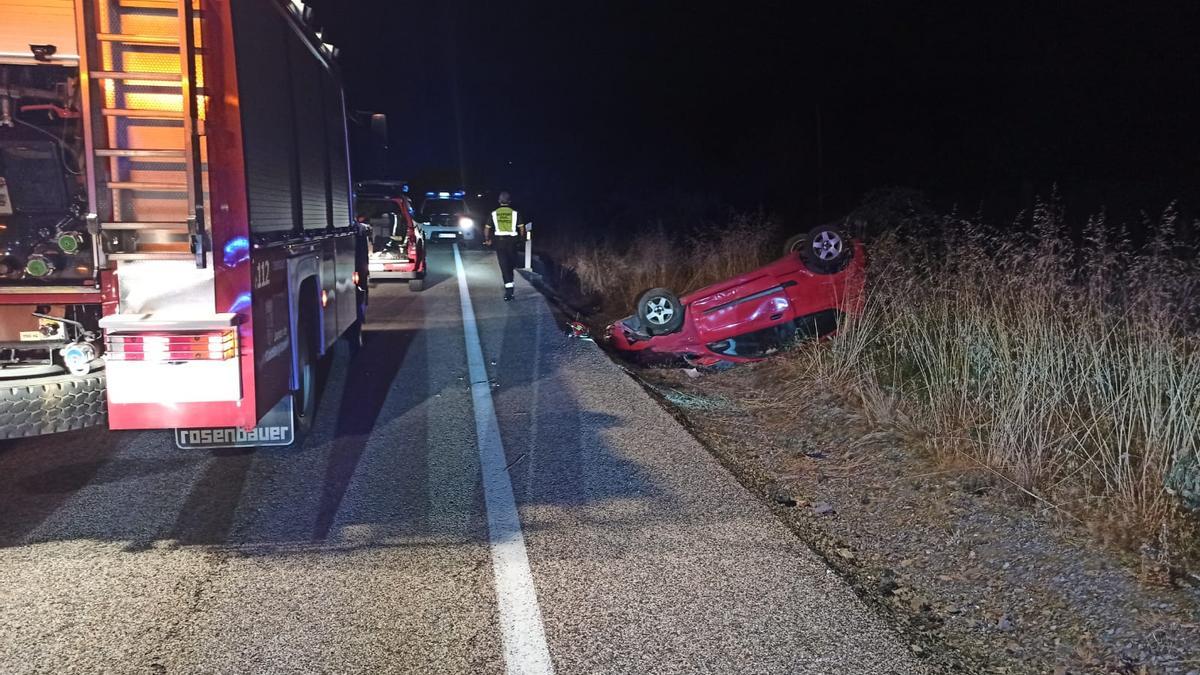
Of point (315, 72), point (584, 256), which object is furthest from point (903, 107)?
point (315, 72)

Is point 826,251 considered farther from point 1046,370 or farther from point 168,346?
point 168,346

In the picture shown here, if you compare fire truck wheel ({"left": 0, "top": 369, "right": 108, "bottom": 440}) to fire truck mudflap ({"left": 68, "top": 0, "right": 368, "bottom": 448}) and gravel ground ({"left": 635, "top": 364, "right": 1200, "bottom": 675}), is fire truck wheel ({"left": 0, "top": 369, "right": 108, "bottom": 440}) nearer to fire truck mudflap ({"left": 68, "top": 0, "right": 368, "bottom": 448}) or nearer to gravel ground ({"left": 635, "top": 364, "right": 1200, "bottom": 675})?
fire truck mudflap ({"left": 68, "top": 0, "right": 368, "bottom": 448})

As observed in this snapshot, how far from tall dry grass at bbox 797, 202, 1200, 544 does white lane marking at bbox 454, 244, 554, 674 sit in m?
2.69

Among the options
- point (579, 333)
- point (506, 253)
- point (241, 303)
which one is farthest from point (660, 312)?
point (506, 253)

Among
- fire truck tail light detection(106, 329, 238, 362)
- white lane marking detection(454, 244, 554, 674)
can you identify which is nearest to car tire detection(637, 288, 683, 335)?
white lane marking detection(454, 244, 554, 674)

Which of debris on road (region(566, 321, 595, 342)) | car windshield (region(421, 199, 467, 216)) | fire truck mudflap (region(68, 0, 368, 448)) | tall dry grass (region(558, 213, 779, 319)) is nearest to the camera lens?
fire truck mudflap (region(68, 0, 368, 448))

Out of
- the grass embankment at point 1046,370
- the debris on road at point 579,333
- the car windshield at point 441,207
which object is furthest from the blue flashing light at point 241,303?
the car windshield at point 441,207

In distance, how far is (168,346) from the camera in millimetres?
5211

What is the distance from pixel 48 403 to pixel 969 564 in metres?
5.15

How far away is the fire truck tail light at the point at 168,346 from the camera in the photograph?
5.20 meters

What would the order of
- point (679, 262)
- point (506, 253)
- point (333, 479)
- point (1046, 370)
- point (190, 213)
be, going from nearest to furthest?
point (190, 213), point (1046, 370), point (333, 479), point (506, 253), point (679, 262)

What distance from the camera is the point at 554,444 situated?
6.90 m

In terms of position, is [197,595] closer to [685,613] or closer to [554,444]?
[685,613]

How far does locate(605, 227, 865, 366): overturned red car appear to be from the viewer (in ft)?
30.0
